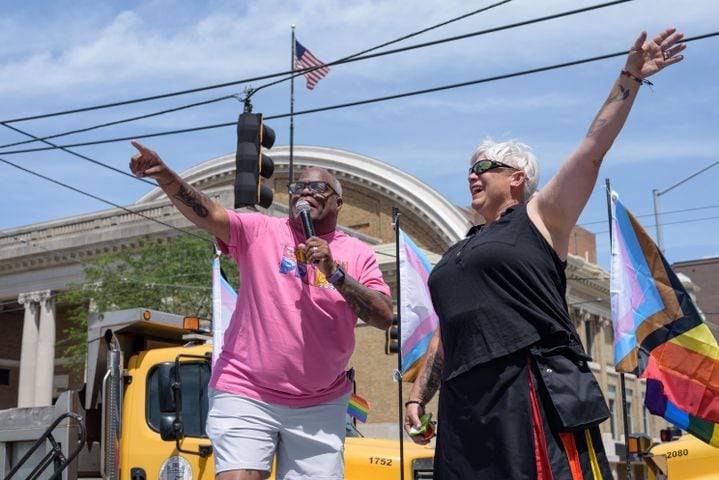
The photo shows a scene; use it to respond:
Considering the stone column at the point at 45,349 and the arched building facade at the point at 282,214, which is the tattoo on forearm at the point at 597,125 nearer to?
the arched building facade at the point at 282,214

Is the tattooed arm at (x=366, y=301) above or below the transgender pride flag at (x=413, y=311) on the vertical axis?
below

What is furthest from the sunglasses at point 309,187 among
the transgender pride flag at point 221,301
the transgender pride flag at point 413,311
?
the transgender pride flag at point 413,311

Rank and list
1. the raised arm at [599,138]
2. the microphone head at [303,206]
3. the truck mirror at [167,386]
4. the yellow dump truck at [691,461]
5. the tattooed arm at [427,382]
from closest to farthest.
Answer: the raised arm at [599,138] < the tattooed arm at [427,382] < the microphone head at [303,206] < the truck mirror at [167,386] < the yellow dump truck at [691,461]

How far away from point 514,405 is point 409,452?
13.4 ft

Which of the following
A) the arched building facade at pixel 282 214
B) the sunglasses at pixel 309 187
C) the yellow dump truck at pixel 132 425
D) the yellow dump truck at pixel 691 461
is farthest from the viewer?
the arched building facade at pixel 282 214

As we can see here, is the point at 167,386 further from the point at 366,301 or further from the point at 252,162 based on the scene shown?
the point at 252,162

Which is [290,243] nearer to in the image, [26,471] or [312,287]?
[312,287]

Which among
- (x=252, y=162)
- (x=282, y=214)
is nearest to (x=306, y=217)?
(x=252, y=162)

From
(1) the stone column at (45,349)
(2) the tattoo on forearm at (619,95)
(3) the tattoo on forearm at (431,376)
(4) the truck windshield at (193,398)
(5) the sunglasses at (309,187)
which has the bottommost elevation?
(3) the tattoo on forearm at (431,376)

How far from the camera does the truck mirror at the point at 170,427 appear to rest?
7113mm

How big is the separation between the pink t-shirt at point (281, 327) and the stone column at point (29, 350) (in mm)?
40851

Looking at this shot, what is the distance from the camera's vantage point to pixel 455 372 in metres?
3.97

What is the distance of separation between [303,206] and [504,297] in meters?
1.48

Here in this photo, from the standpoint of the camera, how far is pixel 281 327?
4773 mm
